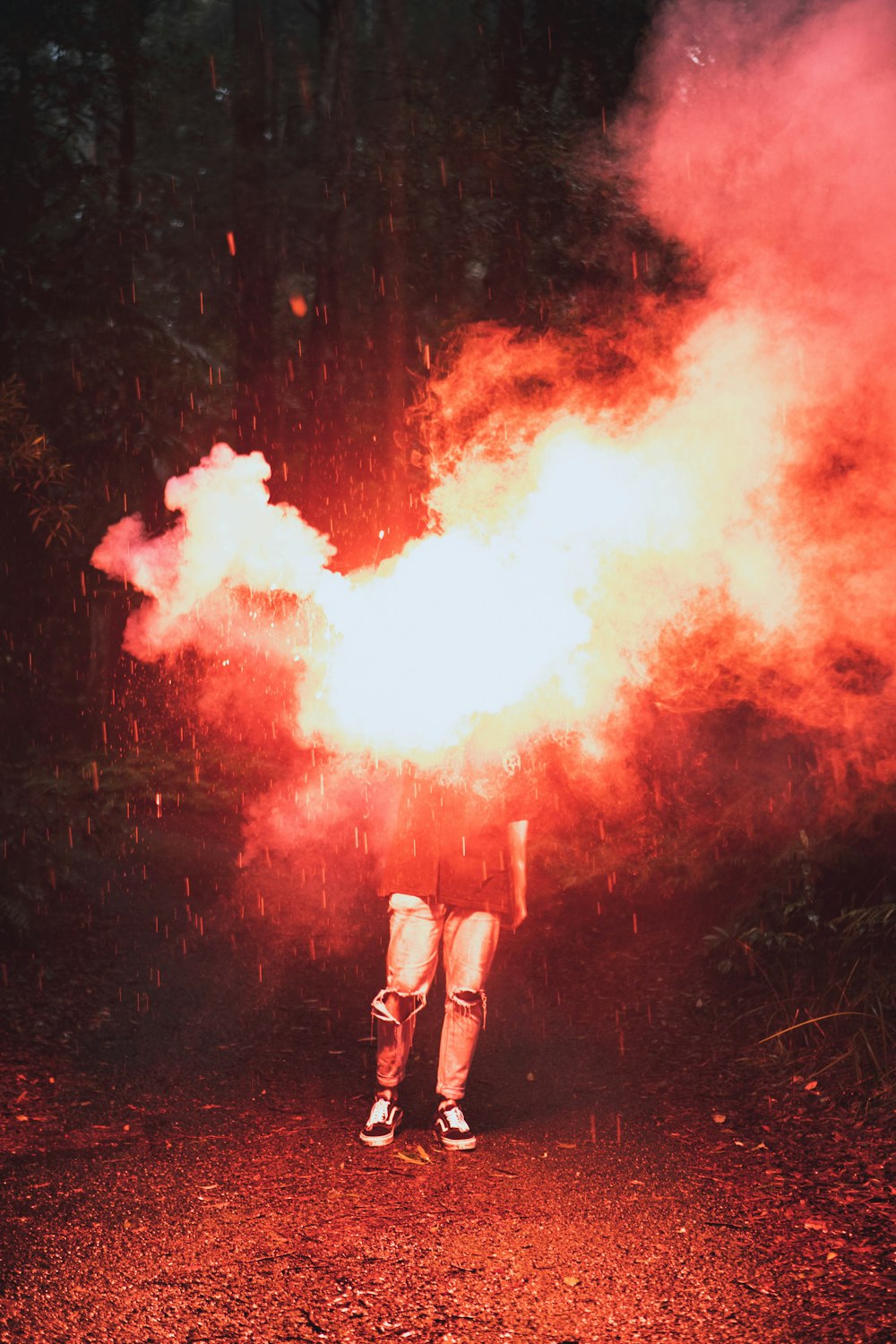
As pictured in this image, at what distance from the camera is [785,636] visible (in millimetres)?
8195

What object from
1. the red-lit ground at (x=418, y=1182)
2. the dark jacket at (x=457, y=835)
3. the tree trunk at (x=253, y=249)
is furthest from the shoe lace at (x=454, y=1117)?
the tree trunk at (x=253, y=249)

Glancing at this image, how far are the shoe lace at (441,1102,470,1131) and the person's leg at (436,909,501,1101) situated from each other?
0.05 metres

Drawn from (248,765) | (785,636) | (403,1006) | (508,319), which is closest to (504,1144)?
(403,1006)

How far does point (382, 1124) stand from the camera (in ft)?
15.5

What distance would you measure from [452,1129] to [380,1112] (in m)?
0.31

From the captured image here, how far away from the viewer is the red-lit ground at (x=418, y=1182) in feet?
11.1

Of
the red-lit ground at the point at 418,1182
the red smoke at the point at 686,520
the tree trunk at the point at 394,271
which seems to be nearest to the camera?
the red-lit ground at the point at 418,1182

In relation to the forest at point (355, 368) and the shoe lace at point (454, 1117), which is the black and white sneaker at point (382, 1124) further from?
the forest at point (355, 368)

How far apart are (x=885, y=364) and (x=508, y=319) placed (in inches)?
226

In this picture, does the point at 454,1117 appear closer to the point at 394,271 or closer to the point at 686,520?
the point at 686,520

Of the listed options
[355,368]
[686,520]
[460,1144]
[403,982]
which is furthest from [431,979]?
[355,368]

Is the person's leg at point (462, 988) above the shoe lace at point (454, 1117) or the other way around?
above

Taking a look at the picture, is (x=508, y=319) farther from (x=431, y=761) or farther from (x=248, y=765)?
(x=431, y=761)

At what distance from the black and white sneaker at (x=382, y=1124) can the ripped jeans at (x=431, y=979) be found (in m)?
0.08
